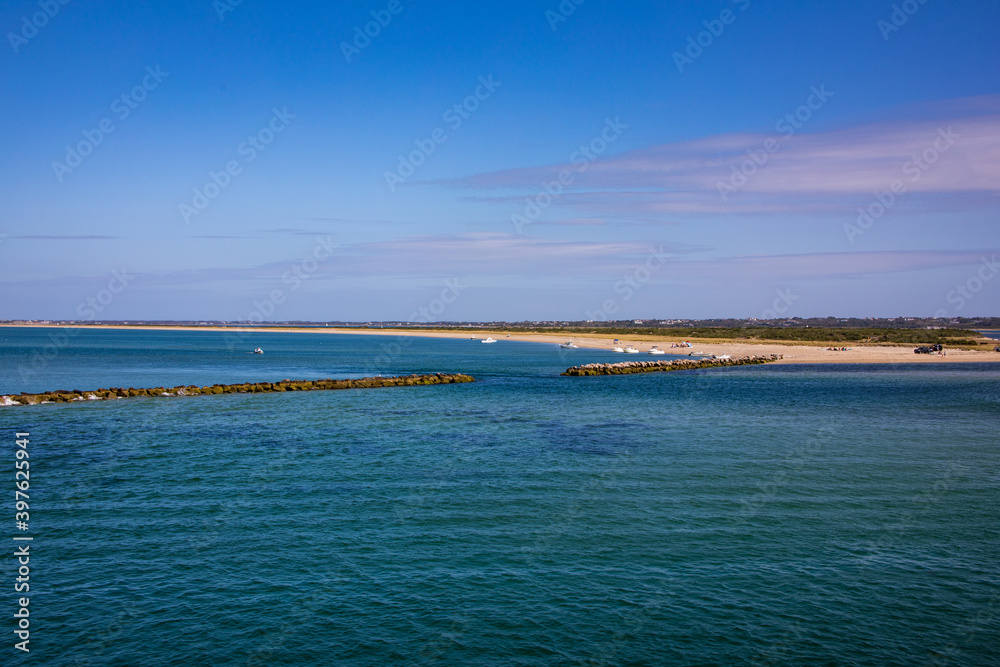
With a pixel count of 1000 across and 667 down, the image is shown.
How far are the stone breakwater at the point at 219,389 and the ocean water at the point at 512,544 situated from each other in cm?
1008

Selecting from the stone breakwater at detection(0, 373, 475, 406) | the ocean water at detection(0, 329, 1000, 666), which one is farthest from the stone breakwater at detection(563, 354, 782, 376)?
the ocean water at detection(0, 329, 1000, 666)

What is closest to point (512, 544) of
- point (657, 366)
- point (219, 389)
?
point (219, 389)

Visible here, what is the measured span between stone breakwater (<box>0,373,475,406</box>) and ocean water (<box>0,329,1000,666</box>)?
1008 cm

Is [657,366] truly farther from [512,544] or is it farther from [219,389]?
[512,544]

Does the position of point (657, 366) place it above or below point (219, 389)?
above

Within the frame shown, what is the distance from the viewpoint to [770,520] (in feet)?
62.8

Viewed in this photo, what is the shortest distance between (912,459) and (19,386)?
63.7 meters

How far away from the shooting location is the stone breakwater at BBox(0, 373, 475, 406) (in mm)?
45688

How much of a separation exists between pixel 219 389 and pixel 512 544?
142ft

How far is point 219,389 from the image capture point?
54.3 metres

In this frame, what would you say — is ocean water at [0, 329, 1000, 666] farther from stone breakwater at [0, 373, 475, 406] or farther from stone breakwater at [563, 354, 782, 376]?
stone breakwater at [563, 354, 782, 376]

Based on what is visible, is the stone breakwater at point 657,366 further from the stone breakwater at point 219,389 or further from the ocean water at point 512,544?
the ocean water at point 512,544

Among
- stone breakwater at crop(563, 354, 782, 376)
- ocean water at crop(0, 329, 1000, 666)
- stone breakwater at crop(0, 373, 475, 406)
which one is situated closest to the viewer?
ocean water at crop(0, 329, 1000, 666)

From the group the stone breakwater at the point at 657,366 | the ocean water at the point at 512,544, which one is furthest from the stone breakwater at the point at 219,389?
the stone breakwater at the point at 657,366
